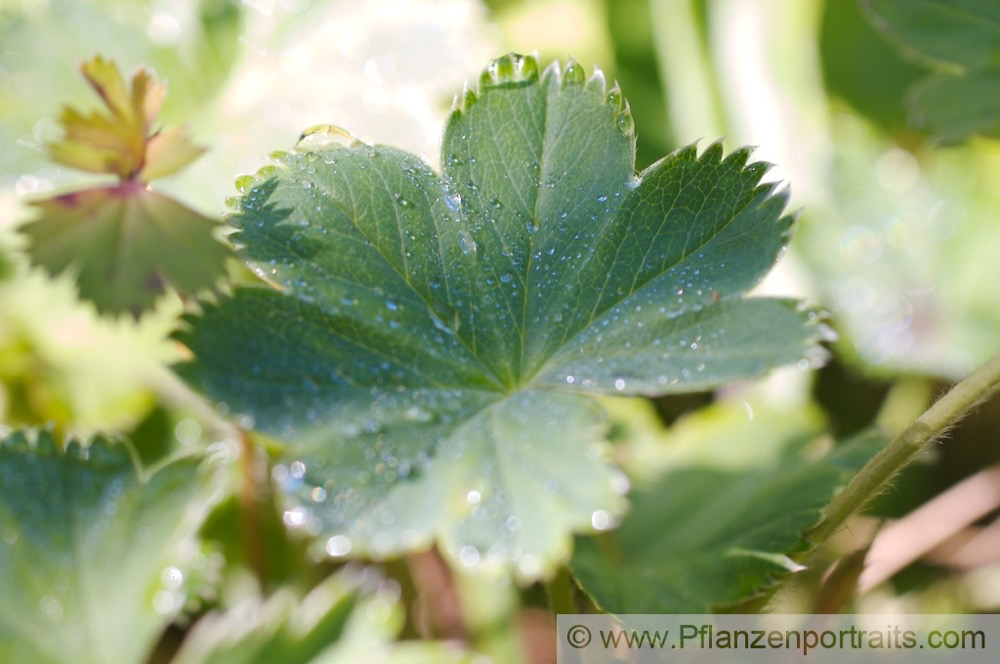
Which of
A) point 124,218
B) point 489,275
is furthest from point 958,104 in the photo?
point 124,218

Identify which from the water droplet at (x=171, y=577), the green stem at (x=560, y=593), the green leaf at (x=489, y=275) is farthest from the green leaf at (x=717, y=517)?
the water droplet at (x=171, y=577)

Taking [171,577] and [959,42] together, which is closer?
[171,577]

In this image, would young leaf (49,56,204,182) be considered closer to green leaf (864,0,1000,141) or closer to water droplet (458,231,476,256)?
water droplet (458,231,476,256)

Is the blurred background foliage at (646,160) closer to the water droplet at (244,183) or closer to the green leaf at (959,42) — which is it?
the green leaf at (959,42)

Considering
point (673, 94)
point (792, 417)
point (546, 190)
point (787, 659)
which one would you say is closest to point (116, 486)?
point (546, 190)

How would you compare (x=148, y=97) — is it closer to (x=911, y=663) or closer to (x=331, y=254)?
(x=331, y=254)

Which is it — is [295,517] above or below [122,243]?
below

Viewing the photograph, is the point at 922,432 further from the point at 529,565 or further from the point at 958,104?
the point at 958,104

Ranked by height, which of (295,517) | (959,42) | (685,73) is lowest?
(295,517)

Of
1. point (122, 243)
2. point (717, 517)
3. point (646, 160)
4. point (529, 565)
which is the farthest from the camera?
point (646, 160)
